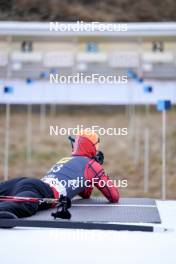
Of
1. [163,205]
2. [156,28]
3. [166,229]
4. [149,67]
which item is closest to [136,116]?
[156,28]

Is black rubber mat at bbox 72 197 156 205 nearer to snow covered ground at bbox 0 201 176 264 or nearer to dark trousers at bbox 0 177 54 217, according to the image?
dark trousers at bbox 0 177 54 217

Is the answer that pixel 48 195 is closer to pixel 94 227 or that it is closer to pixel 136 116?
pixel 94 227

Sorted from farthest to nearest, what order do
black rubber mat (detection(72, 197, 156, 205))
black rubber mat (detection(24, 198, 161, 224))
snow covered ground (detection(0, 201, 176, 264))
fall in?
1. black rubber mat (detection(72, 197, 156, 205))
2. black rubber mat (detection(24, 198, 161, 224))
3. snow covered ground (detection(0, 201, 176, 264))

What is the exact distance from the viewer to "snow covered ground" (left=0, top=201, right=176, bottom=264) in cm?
110

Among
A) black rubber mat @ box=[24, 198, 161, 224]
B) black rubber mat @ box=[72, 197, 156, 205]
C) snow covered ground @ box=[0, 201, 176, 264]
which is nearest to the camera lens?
snow covered ground @ box=[0, 201, 176, 264]

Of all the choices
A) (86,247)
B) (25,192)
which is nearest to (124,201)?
(25,192)

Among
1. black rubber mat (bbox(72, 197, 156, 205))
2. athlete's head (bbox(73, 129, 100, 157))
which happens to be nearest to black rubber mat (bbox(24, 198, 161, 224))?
black rubber mat (bbox(72, 197, 156, 205))

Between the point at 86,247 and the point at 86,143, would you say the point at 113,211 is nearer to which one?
the point at 86,143

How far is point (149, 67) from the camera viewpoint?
8328 millimetres

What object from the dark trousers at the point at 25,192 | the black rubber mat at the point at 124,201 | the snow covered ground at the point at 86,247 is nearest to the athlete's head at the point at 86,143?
the black rubber mat at the point at 124,201

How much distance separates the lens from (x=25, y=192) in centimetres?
157

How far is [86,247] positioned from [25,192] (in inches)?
18.4

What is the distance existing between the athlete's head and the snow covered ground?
0.68 metres

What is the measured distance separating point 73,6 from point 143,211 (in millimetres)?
5495
